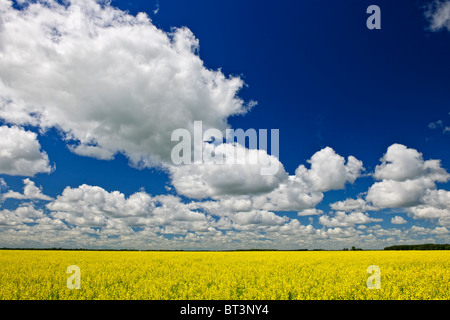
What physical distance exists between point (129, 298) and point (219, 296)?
2.96m
